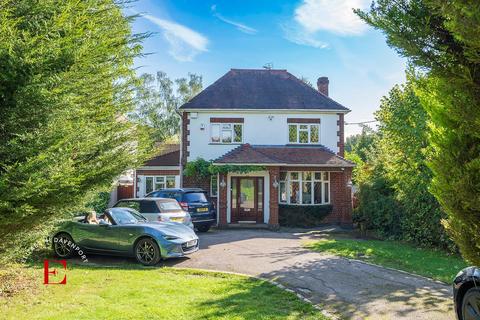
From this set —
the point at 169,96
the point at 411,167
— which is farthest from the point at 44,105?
the point at 169,96

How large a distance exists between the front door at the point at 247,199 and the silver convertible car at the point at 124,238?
9489 mm

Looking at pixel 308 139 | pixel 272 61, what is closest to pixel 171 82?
pixel 272 61

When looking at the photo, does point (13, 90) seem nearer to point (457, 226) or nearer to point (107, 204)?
point (457, 226)

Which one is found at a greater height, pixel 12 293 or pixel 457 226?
pixel 457 226

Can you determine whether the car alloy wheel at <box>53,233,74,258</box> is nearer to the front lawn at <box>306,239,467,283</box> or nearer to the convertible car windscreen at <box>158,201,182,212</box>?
the convertible car windscreen at <box>158,201,182,212</box>

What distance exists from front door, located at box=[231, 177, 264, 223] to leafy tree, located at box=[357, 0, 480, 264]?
1654 cm

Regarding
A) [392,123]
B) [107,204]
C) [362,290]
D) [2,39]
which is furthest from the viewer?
[107,204]

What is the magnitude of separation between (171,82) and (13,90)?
44182mm

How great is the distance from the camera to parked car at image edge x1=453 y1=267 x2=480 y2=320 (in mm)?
4711

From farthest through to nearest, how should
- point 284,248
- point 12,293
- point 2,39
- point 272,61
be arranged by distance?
1. point 272,61
2. point 284,248
3. point 12,293
4. point 2,39

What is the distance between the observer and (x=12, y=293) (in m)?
6.59

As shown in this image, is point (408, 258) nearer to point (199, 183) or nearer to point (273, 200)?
point (273, 200)

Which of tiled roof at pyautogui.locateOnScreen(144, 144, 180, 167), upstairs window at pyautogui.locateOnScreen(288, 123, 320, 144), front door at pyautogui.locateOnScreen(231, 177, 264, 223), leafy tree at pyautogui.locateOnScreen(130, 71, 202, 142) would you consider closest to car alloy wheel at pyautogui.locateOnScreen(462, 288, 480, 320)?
front door at pyautogui.locateOnScreen(231, 177, 264, 223)

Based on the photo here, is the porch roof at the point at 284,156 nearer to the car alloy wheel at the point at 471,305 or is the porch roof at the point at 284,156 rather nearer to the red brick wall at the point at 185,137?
the red brick wall at the point at 185,137
